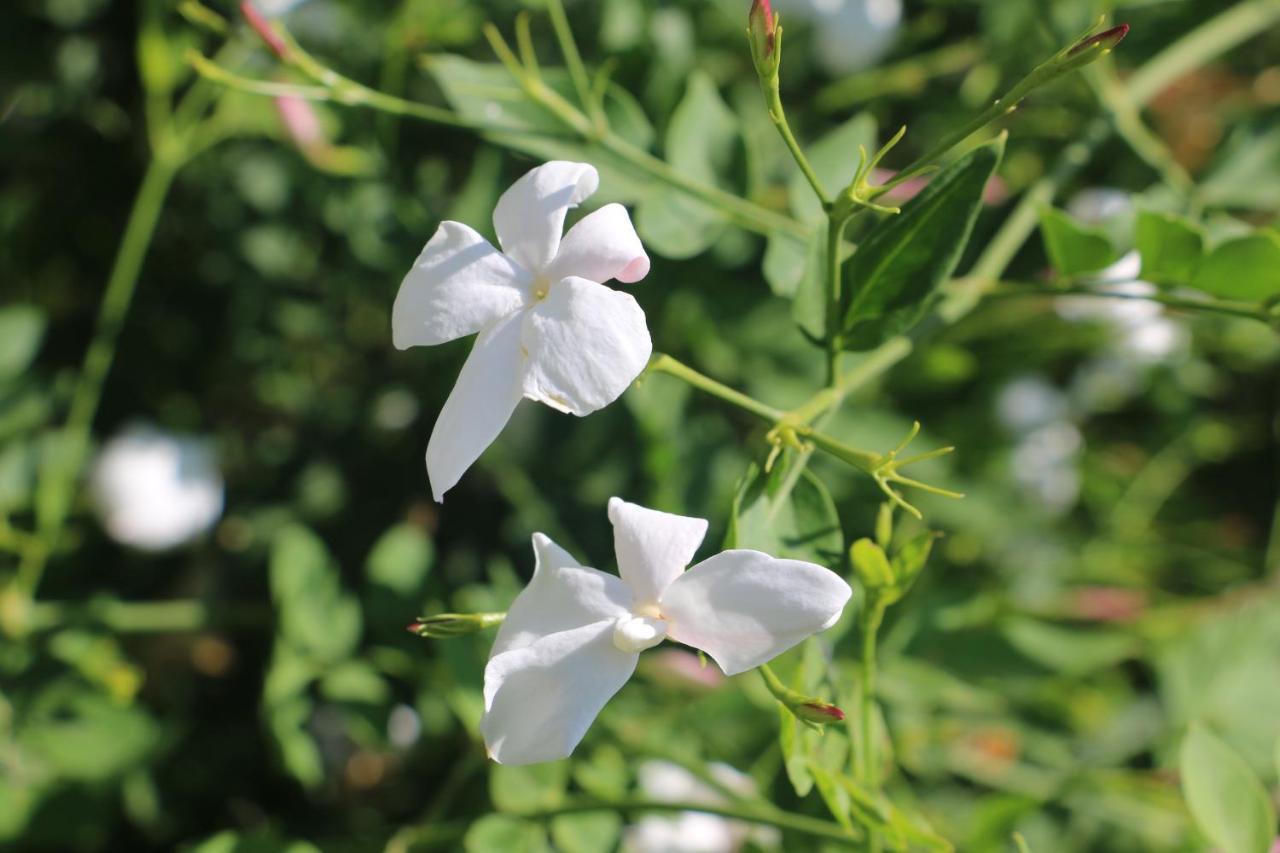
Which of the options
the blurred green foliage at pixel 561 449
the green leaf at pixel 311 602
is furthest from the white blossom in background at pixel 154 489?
the green leaf at pixel 311 602

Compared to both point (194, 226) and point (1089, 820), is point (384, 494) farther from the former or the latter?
point (1089, 820)

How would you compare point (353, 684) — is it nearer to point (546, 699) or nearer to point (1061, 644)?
point (546, 699)

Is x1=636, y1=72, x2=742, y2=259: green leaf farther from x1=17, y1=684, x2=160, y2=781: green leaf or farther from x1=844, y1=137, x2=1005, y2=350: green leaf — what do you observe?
x1=17, y1=684, x2=160, y2=781: green leaf

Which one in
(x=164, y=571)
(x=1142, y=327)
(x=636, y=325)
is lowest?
(x=164, y=571)

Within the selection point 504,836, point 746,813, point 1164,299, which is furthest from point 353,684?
point 1164,299

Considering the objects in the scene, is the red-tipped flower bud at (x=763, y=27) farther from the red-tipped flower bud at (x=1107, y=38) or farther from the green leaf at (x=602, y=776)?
the green leaf at (x=602, y=776)

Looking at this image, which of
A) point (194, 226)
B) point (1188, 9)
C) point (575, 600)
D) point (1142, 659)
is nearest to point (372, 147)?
point (194, 226)
